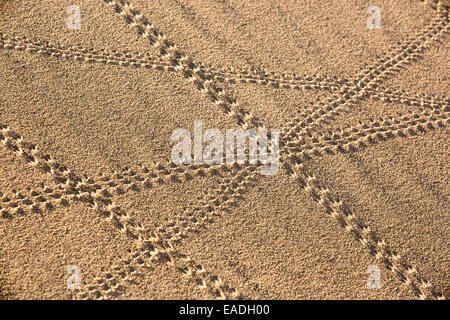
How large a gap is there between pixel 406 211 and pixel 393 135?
2.18 feet

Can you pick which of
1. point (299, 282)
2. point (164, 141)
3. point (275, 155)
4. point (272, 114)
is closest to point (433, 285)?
point (299, 282)

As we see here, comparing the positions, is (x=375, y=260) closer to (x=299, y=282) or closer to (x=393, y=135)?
(x=299, y=282)

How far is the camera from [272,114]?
380 cm

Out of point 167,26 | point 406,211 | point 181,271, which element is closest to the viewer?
point 181,271

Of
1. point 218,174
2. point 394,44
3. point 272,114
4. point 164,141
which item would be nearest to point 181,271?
point 218,174

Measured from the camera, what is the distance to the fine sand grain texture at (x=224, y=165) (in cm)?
340

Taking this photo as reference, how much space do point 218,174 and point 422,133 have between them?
1.82m

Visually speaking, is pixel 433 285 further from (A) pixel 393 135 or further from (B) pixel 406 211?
(A) pixel 393 135

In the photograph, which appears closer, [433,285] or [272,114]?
[433,285]

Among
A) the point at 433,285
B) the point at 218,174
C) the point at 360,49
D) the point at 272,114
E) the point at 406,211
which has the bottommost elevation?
the point at 433,285

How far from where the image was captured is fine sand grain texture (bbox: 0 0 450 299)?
340cm

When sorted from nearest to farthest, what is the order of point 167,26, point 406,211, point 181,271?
point 181,271
point 406,211
point 167,26

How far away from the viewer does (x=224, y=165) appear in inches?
144

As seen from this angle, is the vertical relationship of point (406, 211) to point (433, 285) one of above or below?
above
